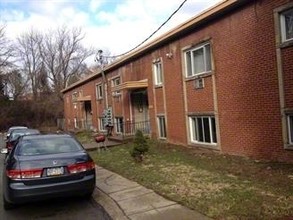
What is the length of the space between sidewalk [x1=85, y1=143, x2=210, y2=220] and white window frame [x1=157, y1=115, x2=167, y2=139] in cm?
925

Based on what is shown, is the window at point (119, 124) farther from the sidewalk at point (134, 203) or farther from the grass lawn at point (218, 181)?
the sidewalk at point (134, 203)

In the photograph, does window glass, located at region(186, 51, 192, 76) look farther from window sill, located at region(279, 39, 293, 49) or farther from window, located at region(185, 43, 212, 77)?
window sill, located at region(279, 39, 293, 49)

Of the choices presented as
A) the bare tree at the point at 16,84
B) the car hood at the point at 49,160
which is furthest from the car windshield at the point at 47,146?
the bare tree at the point at 16,84

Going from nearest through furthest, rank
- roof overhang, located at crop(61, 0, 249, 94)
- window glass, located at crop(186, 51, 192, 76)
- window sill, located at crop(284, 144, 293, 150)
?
window sill, located at crop(284, 144, 293, 150), roof overhang, located at crop(61, 0, 249, 94), window glass, located at crop(186, 51, 192, 76)

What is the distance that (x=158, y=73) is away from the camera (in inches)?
819

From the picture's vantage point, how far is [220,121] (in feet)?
48.9

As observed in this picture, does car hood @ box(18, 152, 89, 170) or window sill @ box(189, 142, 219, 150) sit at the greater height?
car hood @ box(18, 152, 89, 170)

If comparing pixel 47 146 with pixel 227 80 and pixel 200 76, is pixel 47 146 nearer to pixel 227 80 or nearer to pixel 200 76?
pixel 227 80

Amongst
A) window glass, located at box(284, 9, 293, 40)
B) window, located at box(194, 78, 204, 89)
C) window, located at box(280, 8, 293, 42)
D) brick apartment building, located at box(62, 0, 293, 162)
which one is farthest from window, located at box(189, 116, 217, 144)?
window glass, located at box(284, 9, 293, 40)

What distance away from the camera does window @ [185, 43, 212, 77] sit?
51.0 feet

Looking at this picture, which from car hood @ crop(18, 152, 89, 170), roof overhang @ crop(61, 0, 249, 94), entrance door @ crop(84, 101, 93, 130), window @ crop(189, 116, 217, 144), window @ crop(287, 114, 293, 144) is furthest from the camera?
entrance door @ crop(84, 101, 93, 130)

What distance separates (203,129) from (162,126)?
4.62 m

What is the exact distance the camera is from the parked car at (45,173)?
8125 millimetres

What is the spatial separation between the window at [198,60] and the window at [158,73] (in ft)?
10.4
